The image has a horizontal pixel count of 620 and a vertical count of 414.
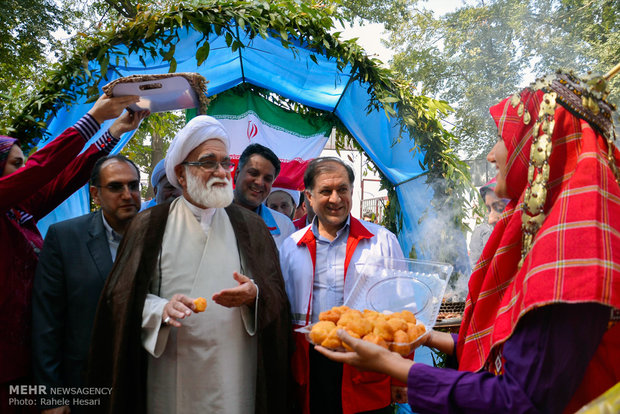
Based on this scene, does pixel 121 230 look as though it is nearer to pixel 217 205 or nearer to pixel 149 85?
pixel 217 205

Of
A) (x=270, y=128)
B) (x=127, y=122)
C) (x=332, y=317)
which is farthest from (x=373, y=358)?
(x=270, y=128)

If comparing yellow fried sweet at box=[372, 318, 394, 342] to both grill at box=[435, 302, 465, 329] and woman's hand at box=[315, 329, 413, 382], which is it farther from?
grill at box=[435, 302, 465, 329]

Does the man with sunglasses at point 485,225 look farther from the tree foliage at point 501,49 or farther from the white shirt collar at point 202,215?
the white shirt collar at point 202,215

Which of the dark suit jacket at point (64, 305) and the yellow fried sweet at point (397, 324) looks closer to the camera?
the yellow fried sweet at point (397, 324)

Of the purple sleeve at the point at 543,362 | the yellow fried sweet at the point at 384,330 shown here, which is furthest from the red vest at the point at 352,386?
the purple sleeve at the point at 543,362

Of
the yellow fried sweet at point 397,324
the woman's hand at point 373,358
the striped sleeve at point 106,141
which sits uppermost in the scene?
the striped sleeve at point 106,141

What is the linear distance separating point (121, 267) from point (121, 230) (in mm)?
578

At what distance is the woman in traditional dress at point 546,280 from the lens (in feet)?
3.92

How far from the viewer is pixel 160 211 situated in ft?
8.52

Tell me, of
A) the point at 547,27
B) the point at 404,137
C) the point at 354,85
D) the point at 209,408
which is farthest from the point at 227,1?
the point at 547,27

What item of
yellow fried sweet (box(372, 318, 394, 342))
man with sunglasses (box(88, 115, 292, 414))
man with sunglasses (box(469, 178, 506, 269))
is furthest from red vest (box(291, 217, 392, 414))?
man with sunglasses (box(469, 178, 506, 269))

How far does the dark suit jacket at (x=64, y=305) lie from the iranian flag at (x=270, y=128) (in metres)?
4.50

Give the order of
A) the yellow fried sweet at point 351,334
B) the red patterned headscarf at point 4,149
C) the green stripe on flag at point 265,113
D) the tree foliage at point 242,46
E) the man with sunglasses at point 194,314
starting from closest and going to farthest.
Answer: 1. the yellow fried sweet at point 351,334
2. the man with sunglasses at point 194,314
3. the red patterned headscarf at point 4,149
4. the tree foliage at point 242,46
5. the green stripe on flag at point 265,113

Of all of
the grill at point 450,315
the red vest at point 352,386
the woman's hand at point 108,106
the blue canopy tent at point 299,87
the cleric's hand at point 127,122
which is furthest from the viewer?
the blue canopy tent at point 299,87
